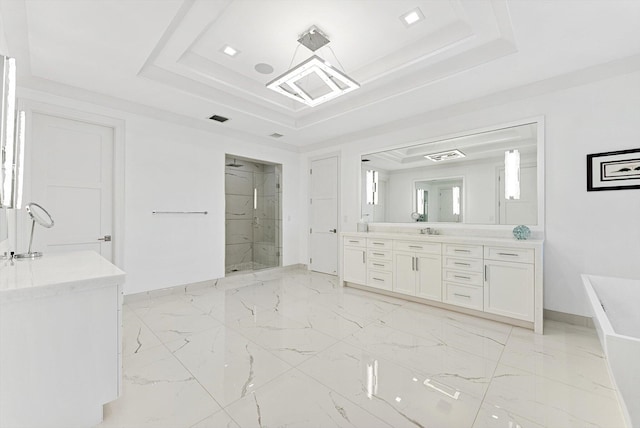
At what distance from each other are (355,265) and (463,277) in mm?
1573

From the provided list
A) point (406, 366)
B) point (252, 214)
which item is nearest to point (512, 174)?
point (406, 366)

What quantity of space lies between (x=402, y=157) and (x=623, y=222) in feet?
8.33

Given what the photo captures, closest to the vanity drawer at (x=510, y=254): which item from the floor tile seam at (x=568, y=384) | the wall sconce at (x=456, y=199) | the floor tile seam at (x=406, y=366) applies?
the wall sconce at (x=456, y=199)

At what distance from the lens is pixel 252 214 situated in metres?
6.36

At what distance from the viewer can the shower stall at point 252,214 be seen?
5.74 meters

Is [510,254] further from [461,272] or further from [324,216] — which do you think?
[324,216]

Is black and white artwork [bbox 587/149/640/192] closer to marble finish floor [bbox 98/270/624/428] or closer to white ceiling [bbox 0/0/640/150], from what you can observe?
white ceiling [bbox 0/0/640/150]

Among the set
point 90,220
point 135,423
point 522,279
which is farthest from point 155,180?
point 522,279

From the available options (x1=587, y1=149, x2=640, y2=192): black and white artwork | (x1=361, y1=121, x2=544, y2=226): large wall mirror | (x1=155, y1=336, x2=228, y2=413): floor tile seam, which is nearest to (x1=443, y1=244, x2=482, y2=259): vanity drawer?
(x1=361, y1=121, x2=544, y2=226): large wall mirror

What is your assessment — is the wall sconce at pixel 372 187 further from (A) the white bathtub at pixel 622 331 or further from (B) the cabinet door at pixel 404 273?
(A) the white bathtub at pixel 622 331

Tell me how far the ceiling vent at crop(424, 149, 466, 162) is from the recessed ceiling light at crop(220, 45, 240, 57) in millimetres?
2853

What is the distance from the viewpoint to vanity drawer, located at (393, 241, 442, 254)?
3.44 m

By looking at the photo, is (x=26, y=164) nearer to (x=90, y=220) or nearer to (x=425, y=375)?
(x=90, y=220)

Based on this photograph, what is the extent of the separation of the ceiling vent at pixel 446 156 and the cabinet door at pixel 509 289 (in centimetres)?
153
